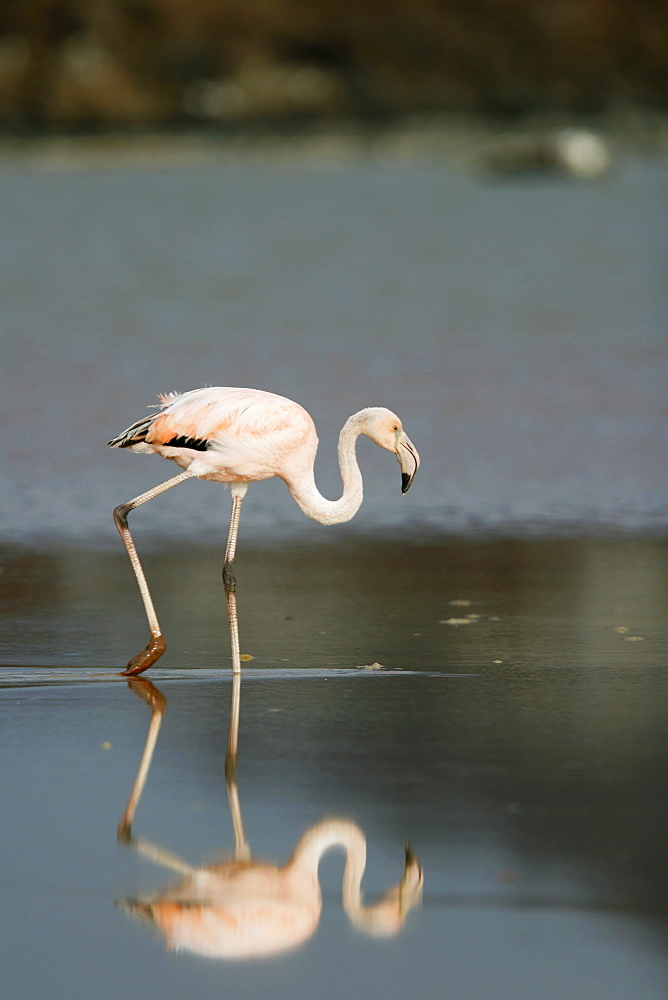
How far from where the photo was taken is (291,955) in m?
4.40

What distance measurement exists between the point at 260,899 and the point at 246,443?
299 centimetres

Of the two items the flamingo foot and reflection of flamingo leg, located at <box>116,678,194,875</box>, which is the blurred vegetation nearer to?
the flamingo foot

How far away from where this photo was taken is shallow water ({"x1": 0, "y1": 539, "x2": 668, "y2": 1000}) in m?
4.37

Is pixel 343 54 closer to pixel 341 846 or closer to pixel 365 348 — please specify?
pixel 365 348

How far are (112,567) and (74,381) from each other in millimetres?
6981

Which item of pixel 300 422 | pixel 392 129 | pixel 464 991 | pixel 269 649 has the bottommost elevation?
pixel 464 991

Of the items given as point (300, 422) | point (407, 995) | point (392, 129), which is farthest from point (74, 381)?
point (392, 129)

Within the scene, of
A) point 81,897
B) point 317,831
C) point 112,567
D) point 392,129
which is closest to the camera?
point 81,897

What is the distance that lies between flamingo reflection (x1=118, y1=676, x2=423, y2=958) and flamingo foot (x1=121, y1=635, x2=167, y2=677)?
173cm

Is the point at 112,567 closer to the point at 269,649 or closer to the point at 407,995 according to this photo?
the point at 269,649

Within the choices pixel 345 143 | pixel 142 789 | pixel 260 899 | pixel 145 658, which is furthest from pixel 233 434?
pixel 345 143

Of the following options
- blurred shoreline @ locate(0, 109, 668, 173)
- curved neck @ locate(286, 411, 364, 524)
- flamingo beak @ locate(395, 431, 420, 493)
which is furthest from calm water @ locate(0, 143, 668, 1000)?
blurred shoreline @ locate(0, 109, 668, 173)

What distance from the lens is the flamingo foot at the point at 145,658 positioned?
271 inches

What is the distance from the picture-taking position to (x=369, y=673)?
686 cm
